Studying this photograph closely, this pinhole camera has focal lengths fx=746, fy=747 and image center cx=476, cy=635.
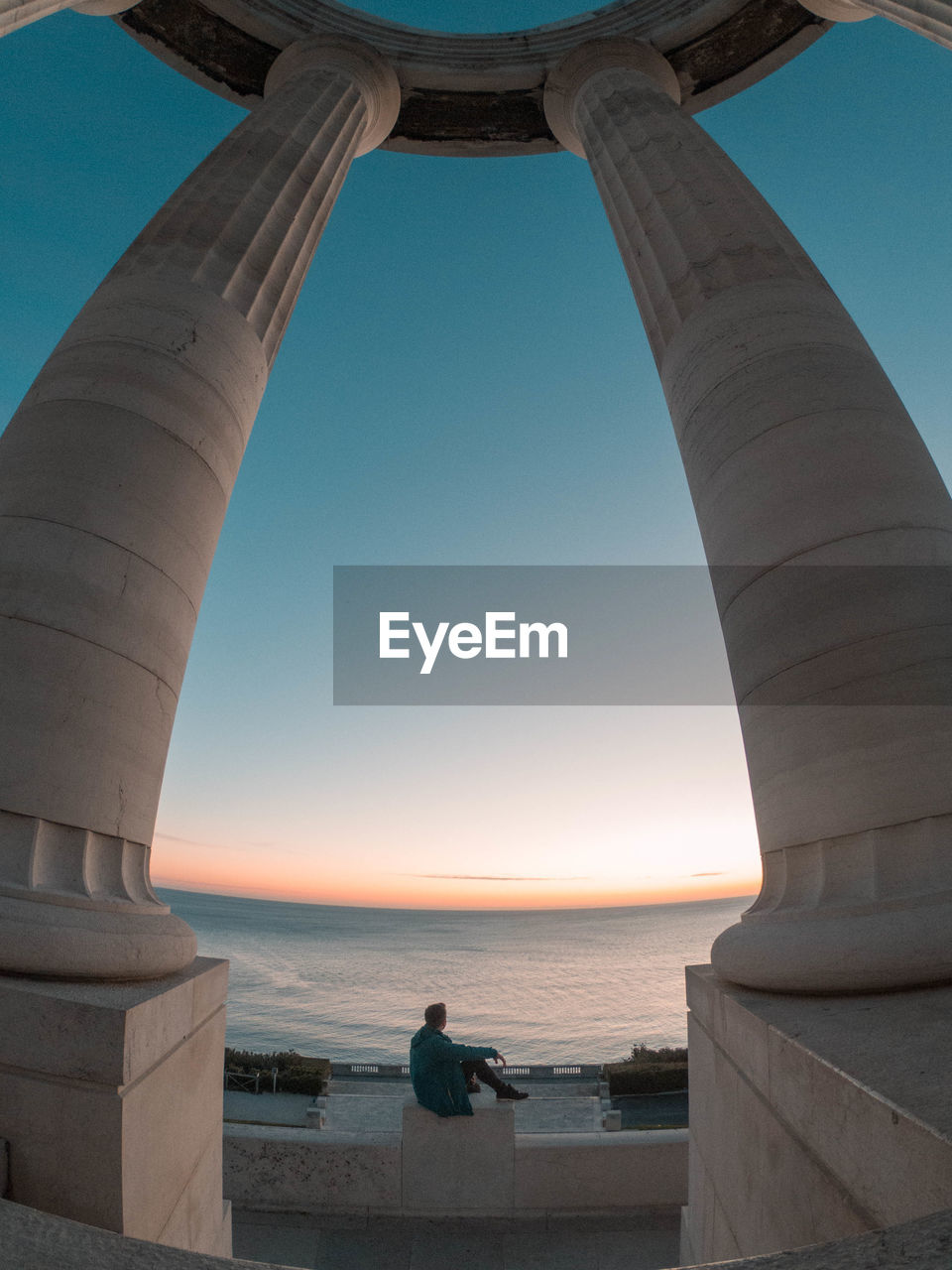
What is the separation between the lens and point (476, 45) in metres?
28.9

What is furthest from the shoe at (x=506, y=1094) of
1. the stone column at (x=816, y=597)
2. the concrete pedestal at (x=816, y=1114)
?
the stone column at (x=816, y=597)

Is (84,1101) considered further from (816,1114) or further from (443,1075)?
Answer: (443,1075)

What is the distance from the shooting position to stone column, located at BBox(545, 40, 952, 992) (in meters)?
8.14

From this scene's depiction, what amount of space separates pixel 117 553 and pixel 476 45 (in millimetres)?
28927

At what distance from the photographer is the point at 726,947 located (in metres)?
8.94

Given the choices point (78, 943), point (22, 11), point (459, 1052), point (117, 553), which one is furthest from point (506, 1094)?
point (22, 11)

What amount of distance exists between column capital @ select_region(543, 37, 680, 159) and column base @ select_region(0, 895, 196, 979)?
2697 cm

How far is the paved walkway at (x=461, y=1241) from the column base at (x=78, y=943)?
9222mm

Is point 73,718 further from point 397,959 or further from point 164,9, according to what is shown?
point 397,959

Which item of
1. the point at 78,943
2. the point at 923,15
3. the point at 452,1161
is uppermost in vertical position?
the point at 923,15

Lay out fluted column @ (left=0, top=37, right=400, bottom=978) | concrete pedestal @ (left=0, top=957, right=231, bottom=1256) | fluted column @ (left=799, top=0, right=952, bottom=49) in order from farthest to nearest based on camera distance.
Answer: fluted column @ (left=799, top=0, right=952, bottom=49), fluted column @ (left=0, top=37, right=400, bottom=978), concrete pedestal @ (left=0, top=957, right=231, bottom=1256)

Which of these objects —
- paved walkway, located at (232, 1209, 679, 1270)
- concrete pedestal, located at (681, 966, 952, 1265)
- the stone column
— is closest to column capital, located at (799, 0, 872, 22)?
the stone column

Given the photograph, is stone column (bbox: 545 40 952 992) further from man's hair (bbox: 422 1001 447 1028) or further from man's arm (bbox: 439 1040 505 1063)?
man's hair (bbox: 422 1001 447 1028)

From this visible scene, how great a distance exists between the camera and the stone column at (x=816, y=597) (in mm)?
8141
